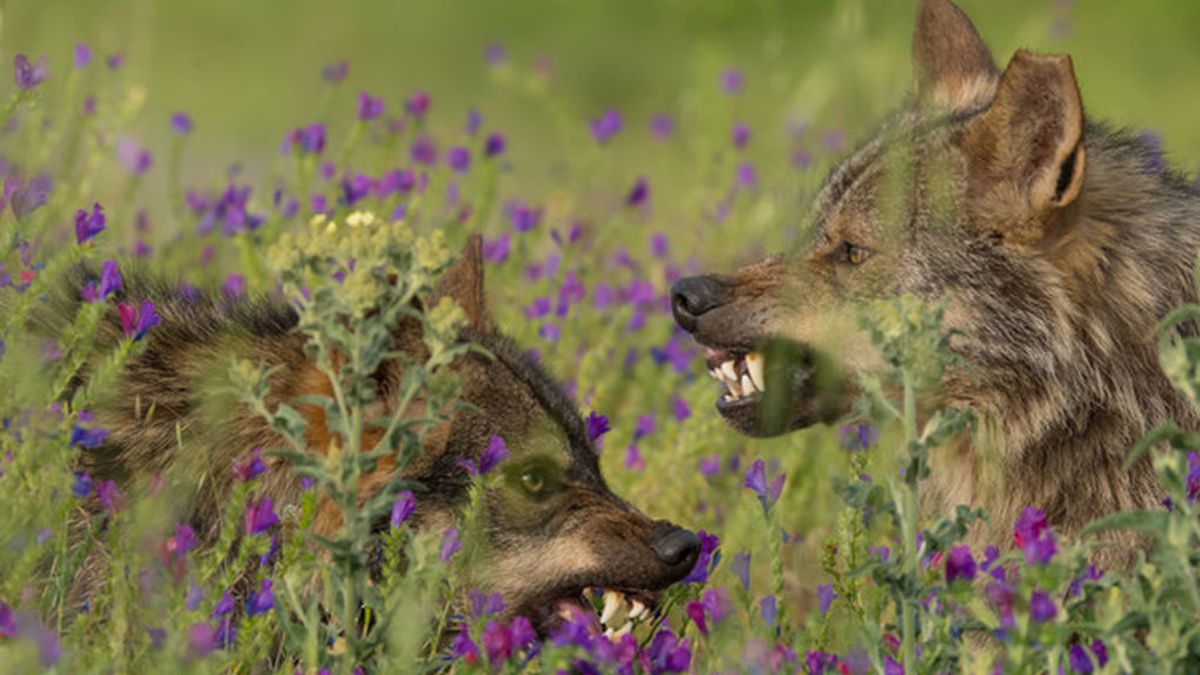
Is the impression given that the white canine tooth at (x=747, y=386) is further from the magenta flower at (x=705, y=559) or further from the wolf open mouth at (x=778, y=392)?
the magenta flower at (x=705, y=559)

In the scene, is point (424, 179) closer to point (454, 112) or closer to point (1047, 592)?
point (1047, 592)

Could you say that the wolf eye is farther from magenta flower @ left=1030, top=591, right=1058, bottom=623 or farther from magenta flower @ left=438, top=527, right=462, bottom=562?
magenta flower @ left=1030, top=591, right=1058, bottom=623

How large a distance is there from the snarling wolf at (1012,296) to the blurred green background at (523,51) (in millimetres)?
5510

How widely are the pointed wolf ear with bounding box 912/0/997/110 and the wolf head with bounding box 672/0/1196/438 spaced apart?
49 centimetres

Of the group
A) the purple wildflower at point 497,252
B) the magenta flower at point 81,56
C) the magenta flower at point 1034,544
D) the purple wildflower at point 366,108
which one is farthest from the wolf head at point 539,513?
the magenta flower at point 81,56

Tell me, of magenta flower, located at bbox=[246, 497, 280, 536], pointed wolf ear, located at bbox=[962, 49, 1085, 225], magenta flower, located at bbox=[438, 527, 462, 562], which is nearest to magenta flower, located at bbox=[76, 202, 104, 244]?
magenta flower, located at bbox=[246, 497, 280, 536]

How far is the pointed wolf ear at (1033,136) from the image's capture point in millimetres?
4340

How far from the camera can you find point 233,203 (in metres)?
5.94

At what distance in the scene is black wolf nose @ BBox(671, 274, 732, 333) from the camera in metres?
4.84

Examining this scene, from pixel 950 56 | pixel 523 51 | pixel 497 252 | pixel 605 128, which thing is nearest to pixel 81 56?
pixel 497 252

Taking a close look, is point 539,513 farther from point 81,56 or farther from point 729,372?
point 81,56

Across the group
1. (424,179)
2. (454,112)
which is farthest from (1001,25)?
(424,179)

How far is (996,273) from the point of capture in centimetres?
459

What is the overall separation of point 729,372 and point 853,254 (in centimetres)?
45
